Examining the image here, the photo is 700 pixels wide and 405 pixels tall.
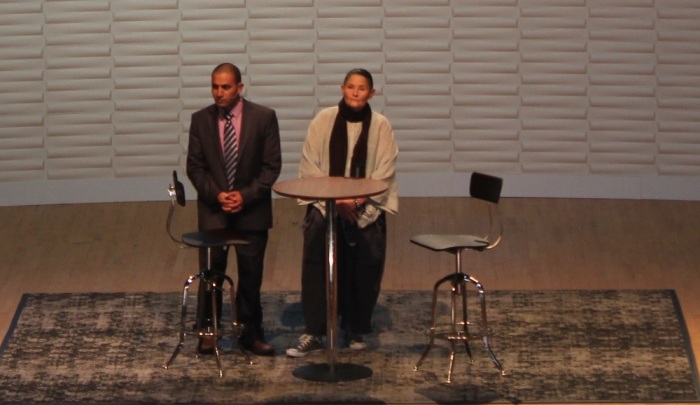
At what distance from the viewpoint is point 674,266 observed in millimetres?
9531

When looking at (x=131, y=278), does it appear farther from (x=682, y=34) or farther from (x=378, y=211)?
(x=682, y=34)

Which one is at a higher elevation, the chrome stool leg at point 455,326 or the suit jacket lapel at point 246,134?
the suit jacket lapel at point 246,134

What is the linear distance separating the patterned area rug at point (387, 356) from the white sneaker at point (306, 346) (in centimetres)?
5

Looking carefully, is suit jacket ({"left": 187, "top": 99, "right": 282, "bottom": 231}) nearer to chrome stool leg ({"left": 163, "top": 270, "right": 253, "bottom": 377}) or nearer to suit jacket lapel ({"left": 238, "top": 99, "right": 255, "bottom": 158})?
suit jacket lapel ({"left": 238, "top": 99, "right": 255, "bottom": 158})

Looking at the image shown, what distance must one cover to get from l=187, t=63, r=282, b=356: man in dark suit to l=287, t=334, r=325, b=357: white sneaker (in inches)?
4.9

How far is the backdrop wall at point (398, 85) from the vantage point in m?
11.0

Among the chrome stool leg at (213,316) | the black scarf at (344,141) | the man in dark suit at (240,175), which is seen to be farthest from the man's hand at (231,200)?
the black scarf at (344,141)

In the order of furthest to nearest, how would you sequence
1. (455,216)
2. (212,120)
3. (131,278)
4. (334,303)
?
(455,216), (131,278), (212,120), (334,303)

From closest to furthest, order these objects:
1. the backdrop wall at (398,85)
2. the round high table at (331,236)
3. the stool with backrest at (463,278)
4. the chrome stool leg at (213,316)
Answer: the round high table at (331,236) < the stool with backrest at (463,278) < the chrome stool leg at (213,316) < the backdrop wall at (398,85)

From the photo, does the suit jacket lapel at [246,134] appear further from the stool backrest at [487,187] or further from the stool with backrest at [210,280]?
the stool backrest at [487,187]

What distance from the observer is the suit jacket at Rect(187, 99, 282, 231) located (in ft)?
26.0

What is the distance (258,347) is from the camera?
7.98 m

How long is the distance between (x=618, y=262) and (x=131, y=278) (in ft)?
10.4

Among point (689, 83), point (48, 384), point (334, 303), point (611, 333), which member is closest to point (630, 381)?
point (611, 333)
